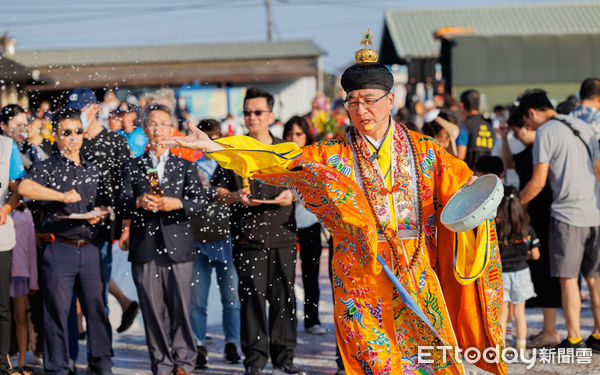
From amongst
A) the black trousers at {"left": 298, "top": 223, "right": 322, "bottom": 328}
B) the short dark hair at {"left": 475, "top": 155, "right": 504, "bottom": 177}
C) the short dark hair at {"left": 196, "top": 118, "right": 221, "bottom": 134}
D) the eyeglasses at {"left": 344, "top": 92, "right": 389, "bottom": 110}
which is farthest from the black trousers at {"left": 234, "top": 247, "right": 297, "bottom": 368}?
the eyeglasses at {"left": 344, "top": 92, "right": 389, "bottom": 110}

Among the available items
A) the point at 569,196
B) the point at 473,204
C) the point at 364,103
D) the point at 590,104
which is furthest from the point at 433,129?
the point at 473,204

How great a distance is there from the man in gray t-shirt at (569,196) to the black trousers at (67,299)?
3.40 metres

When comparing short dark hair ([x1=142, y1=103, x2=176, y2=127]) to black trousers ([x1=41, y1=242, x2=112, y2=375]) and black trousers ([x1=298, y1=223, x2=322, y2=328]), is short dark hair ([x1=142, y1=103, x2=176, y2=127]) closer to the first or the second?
black trousers ([x1=41, y1=242, x2=112, y2=375])

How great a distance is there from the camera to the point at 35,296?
6051 millimetres

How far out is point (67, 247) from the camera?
5410 mm

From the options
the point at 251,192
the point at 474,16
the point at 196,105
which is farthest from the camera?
the point at 474,16

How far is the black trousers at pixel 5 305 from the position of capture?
211 inches

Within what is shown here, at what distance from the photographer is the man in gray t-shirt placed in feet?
18.4

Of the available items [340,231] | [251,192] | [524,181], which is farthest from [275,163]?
[524,181]

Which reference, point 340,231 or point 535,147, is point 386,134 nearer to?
point 340,231

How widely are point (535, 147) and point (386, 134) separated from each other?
2.34 metres

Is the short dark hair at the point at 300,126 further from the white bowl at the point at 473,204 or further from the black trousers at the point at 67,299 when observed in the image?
the white bowl at the point at 473,204

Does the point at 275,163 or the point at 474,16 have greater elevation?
the point at 474,16

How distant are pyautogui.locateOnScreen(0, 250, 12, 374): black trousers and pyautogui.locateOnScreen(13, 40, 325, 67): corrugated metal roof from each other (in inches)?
912
